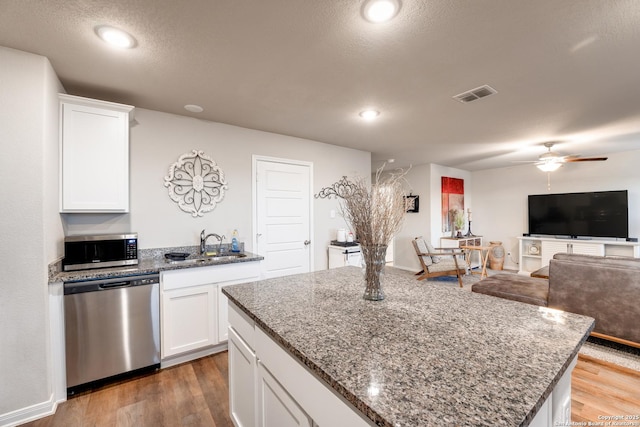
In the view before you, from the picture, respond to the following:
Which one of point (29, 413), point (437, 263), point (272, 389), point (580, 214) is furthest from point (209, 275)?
point (580, 214)

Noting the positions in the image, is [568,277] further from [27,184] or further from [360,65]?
[27,184]

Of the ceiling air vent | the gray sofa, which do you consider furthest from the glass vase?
the gray sofa

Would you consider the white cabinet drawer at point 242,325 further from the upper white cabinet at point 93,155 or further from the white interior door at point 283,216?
the white interior door at point 283,216

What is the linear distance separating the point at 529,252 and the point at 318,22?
6438mm

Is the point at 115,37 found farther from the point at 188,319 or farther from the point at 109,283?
the point at 188,319

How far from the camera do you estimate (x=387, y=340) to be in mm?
997

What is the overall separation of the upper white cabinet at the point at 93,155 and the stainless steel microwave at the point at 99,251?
0.26 meters

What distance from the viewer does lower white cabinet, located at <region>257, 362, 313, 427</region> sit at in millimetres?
987

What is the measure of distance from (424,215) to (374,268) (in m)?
4.97

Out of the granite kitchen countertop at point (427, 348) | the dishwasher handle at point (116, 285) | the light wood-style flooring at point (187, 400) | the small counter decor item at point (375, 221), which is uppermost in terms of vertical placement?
the small counter decor item at point (375, 221)

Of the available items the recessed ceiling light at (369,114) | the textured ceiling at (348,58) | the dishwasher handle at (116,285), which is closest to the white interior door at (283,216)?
the textured ceiling at (348,58)

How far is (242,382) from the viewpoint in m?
1.51

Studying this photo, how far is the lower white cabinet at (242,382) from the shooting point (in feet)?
4.55

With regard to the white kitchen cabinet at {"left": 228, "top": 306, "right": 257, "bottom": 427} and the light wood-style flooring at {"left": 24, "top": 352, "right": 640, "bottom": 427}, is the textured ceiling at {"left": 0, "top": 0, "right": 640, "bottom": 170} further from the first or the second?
the light wood-style flooring at {"left": 24, "top": 352, "right": 640, "bottom": 427}
